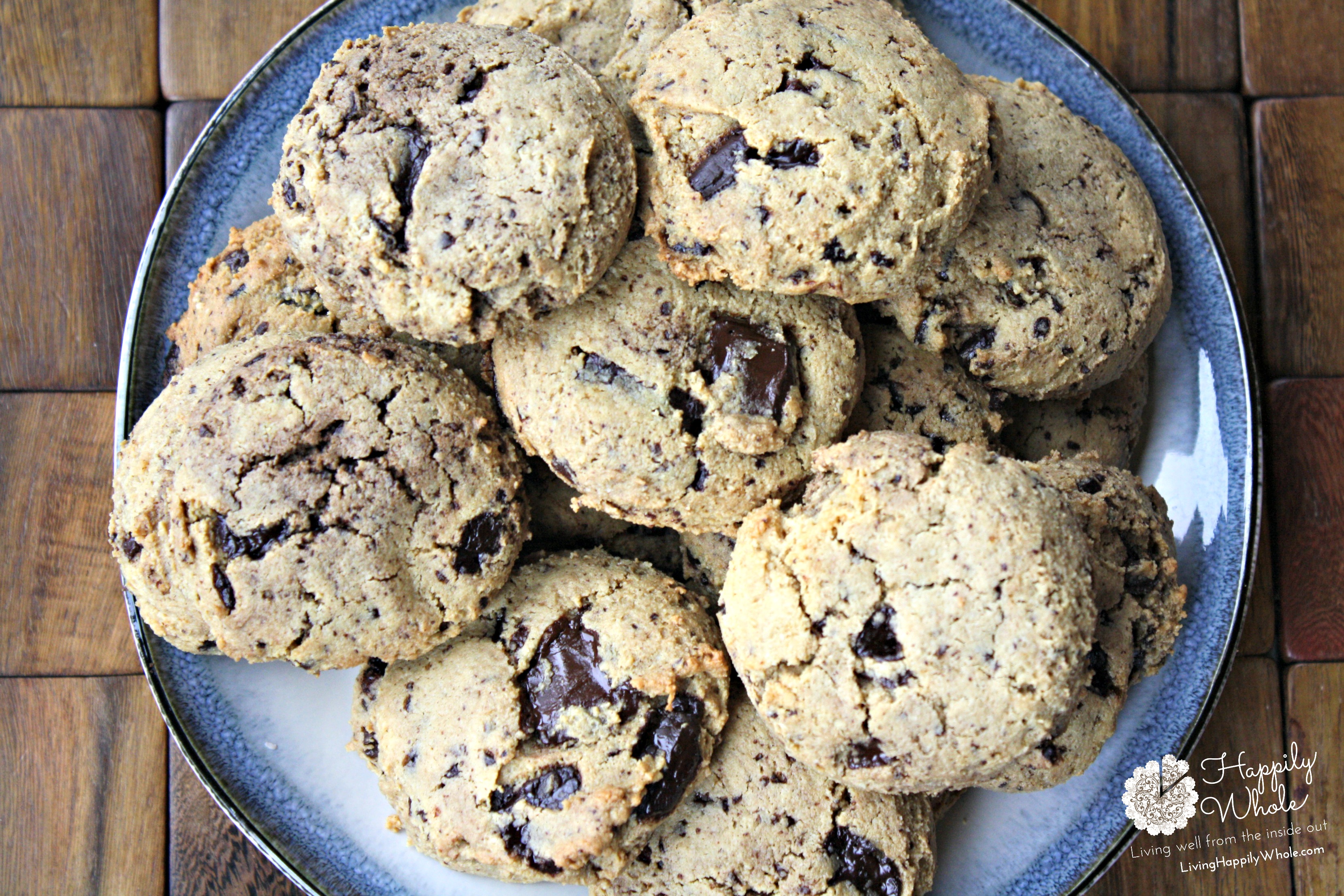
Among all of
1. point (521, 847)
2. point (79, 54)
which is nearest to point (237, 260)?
point (79, 54)

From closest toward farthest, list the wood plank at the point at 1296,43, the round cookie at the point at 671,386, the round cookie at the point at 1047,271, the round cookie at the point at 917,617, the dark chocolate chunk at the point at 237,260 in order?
1. the round cookie at the point at 917,617
2. the round cookie at the point at 671,386
3. the round cookie at the point at 1047,271
4. the dark chocolate chunk at the point at 237,260
5. the wood plank at the point at 1296,43

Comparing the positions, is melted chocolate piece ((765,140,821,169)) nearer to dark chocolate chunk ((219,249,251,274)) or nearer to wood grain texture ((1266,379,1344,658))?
dark chocolate chunk ((219,249,251,274))

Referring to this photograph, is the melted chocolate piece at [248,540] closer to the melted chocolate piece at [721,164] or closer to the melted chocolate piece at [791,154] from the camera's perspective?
the melted chocolate piece at [721,164]

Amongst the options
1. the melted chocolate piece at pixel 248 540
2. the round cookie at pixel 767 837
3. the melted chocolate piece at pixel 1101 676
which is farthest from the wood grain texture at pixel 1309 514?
the melted chocolate piece at pixel 248 540

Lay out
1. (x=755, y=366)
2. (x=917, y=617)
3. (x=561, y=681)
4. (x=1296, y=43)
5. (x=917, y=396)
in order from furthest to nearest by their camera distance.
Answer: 1. (x=1296, y=43)
2. (x=917, y=396)
3. (x=561, y=681)
4. (x=755, y=366)
5. (x=917, y=617)

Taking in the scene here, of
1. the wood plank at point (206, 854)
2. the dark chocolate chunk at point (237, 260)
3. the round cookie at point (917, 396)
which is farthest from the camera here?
the wood plank at point (206, 854)

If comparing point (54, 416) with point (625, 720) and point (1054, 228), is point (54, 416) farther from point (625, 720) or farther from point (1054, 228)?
point (1054, 228)

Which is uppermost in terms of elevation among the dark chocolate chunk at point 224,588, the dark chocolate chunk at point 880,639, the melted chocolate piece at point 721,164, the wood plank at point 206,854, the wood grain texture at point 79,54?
the melted chocolate piece at point 721,164

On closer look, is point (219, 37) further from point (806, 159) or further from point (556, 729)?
point (556, 729)
